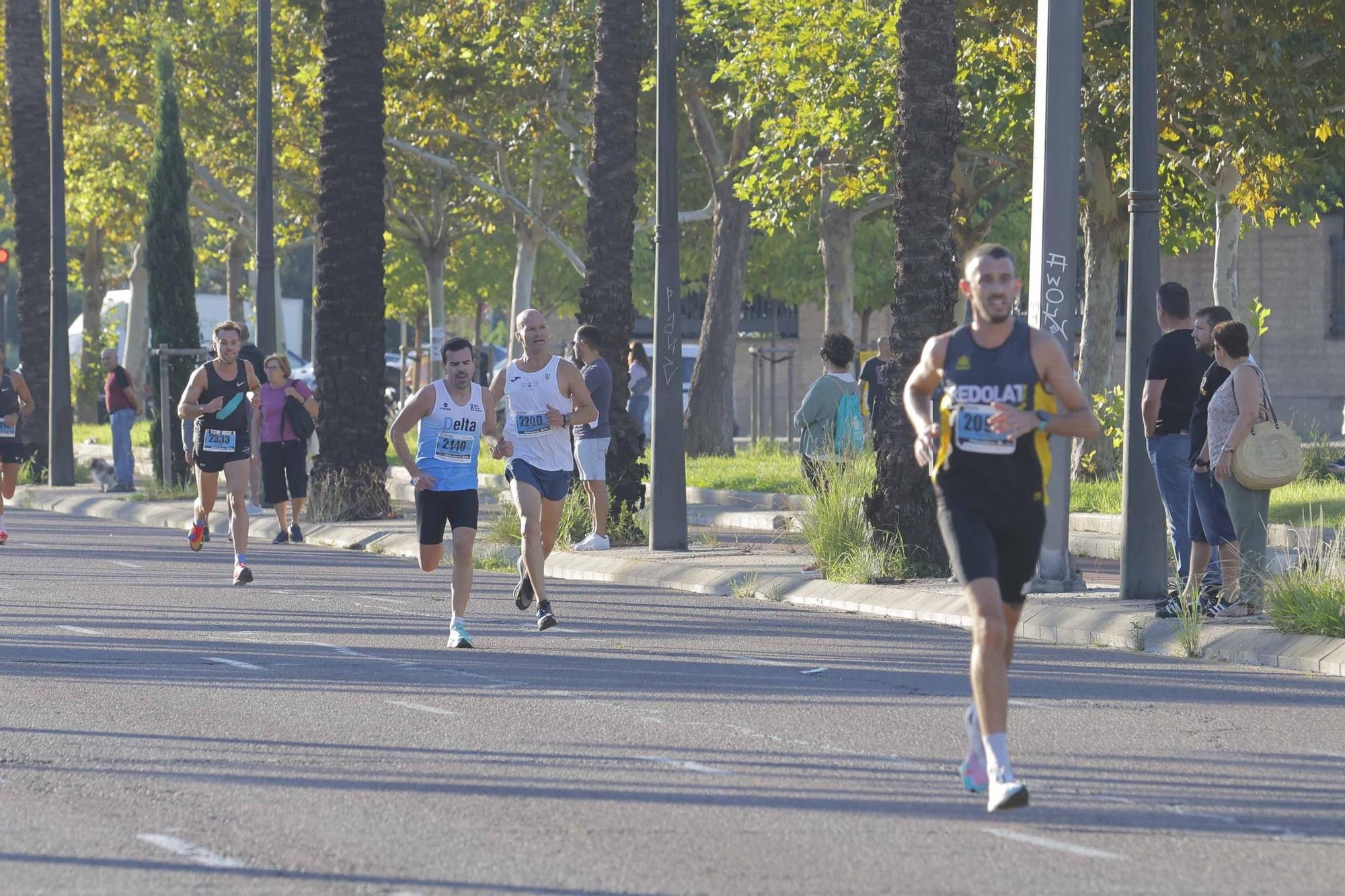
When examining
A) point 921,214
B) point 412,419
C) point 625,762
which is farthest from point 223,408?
point 625,762

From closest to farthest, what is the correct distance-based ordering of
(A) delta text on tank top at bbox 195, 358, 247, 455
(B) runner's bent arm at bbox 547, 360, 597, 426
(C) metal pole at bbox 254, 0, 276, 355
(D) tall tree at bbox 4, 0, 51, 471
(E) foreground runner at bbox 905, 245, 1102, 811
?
(E) foreground runner at bbox 905, 245, 1102, 811 < (B) runner's bent arm at bbox 547, 360, 597, 426 < (A) delta text on tank top at bbox 195, 358, 247, 455 < (C) metal pole at bbox 254, 0, 276, 355 < (D) tall tree at bbox 4, 0, 51, 471

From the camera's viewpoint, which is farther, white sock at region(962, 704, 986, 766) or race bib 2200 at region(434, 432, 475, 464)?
race bib 2200 at region(434, 432, 475, 464)

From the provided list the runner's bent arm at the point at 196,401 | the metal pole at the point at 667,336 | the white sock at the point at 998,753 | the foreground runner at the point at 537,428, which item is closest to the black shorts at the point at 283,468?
the runner's bent arm at the point at 196,401

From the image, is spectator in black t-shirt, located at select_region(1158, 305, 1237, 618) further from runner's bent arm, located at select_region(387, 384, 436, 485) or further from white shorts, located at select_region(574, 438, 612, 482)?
white shorts, located at select_region(574, 438, 612, 482)

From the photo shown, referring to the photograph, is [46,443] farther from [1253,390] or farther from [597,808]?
[597,808]

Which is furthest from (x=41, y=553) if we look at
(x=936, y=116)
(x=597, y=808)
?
(x=597, y=808)

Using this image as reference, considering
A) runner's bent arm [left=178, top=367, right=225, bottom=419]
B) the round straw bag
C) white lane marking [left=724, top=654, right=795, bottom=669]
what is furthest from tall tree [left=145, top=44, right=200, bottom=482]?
the round straw bag

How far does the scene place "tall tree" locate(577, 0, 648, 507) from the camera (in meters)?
19.5

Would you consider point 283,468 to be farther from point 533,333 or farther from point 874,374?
point 533,333

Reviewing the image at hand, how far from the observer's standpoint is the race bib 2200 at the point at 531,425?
13.2 m

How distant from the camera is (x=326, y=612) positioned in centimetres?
1438

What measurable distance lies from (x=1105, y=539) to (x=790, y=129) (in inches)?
385

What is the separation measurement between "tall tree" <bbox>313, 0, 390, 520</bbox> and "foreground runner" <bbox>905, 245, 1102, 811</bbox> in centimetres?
1580

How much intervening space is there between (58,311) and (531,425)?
1958cm
